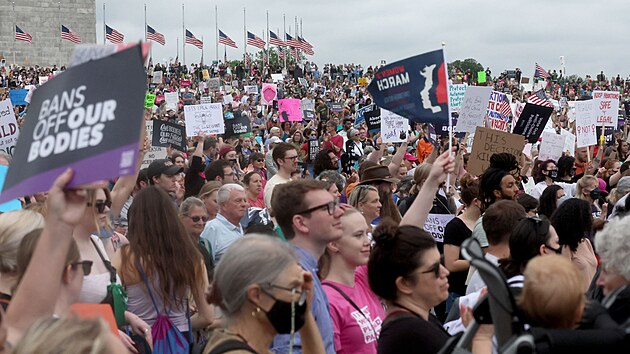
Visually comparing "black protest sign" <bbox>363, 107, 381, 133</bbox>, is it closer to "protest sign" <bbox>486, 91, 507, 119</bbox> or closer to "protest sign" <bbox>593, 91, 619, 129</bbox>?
"protest sign" <bbox>486, 91, 507, 119</bbox>

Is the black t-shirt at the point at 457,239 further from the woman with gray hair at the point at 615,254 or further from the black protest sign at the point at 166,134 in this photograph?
the black protest sign at the point at 166,134

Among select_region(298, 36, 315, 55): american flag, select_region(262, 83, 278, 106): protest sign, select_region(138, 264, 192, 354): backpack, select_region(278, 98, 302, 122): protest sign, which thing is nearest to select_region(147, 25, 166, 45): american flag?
select_region(298, 36, 315, 55): american flag

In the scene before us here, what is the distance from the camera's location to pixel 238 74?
172ft

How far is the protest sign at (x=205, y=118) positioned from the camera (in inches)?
633

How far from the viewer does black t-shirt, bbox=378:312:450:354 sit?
13.2ft

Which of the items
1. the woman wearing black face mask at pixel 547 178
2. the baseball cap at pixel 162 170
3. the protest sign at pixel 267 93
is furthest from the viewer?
the protest sign at pixel 267 93

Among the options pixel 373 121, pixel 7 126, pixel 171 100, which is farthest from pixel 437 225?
pixel 171 100

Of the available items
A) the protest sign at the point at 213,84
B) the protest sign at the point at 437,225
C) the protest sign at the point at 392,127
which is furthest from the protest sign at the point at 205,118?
the protest sign at the point at 213,84

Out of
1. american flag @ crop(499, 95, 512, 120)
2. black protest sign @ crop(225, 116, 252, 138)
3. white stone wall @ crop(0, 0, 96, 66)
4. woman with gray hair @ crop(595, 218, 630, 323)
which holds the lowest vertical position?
woman with gray hair @ crop(595, 218, 630, 323)

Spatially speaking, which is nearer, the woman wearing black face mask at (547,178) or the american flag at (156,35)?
the woman wearing black face mask at (547,178)

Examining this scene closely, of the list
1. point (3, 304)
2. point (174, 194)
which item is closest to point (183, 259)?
point (3, 304)

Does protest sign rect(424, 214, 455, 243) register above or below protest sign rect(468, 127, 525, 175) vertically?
below

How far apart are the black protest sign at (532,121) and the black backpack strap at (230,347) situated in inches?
391

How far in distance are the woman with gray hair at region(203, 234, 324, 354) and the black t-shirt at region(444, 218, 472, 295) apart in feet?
11.9
